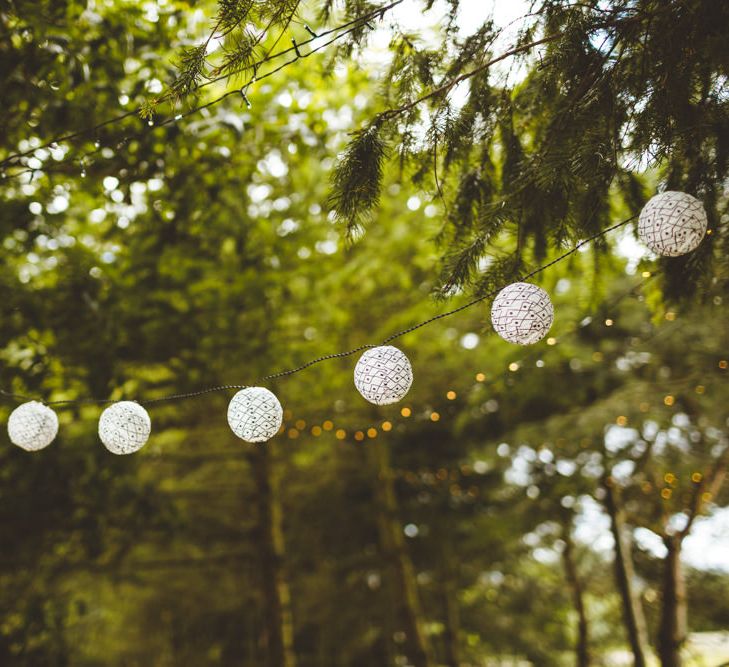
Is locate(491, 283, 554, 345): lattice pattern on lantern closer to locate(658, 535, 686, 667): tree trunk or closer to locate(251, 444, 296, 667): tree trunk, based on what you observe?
locate(658, 535, 686, 667): tree trunk

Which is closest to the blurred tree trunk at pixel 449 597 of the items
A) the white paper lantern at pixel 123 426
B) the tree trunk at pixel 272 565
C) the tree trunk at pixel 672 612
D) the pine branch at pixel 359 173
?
the tree trunk at pixel 272 565

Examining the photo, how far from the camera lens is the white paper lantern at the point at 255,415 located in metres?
2.00

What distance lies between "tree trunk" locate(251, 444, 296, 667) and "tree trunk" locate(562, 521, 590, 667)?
3.41 meters

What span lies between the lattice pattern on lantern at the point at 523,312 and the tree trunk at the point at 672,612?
406cm

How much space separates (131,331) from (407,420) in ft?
9.95

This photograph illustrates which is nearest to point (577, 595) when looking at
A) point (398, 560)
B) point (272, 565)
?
point (398, 560)

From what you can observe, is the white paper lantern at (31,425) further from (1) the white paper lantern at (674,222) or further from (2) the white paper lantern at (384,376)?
(1) the white paper lantern at (674,222)

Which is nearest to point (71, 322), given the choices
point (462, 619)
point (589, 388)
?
point (589, 388)

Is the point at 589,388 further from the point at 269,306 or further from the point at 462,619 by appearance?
the point at 462,619

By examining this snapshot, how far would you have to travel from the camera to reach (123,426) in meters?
2.18

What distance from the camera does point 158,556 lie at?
652cm

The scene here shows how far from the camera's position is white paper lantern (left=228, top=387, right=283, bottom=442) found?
2.00m

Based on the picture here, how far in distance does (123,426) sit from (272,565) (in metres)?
3.66

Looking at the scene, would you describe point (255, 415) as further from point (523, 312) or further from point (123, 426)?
point (523, 312)
